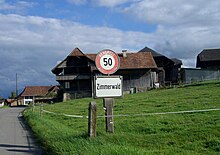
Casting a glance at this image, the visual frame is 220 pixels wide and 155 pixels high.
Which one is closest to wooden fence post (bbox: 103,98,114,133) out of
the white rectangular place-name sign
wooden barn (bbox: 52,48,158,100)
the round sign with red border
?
the white rectangular place-name sign

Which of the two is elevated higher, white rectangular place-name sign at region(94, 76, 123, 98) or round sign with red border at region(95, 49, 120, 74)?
round sign with red border at region(95, 49, 120, 74)

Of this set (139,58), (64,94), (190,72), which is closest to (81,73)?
(64,94)

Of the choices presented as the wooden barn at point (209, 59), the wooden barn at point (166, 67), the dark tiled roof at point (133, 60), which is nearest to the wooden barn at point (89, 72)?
the dark tiled roof at point (133, 60)

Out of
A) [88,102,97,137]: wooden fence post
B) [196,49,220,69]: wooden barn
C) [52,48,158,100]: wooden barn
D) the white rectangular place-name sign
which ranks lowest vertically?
[88,102,97,137]: wooden fence post

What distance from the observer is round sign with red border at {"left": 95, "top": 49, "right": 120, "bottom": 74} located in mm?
9945

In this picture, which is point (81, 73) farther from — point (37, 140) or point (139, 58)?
point (37, 140)

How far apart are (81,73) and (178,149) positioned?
51.2m

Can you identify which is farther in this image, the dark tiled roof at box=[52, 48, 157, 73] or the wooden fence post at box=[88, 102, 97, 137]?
the dark tiled roof at box=[52, 48, 157, 73]

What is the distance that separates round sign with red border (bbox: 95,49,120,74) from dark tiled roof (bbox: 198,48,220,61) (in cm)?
6737

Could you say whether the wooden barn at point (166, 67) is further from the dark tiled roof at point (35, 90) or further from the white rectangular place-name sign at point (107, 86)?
the white rectangular place-name sign at point (107, 86)

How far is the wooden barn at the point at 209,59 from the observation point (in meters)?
74.4

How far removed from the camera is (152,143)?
9305 millimetres

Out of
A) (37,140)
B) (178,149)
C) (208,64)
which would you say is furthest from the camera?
(208,64)

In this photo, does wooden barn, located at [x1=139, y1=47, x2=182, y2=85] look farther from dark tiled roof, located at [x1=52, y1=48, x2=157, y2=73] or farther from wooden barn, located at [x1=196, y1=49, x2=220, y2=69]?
wooden barn, located at [x1=196, y1=49, x2=220, y2=69]
